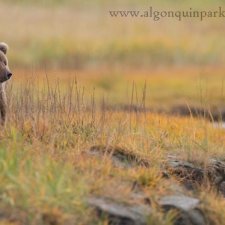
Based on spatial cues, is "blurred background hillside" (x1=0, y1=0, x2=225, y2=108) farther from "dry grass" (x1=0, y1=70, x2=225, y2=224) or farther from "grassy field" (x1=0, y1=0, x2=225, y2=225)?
"dry grass" (x1=0, y1=70, x2=225, y2=224)

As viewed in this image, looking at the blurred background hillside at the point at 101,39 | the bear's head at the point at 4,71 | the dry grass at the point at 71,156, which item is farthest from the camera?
the blurred background hillside at the point at 101,39

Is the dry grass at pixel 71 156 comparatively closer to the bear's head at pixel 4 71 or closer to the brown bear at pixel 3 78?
the brown bear at pixel 3 78

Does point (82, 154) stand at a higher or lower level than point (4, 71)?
lower

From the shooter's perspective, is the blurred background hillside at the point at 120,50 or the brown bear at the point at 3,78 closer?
the brown bear at the point at 3,78

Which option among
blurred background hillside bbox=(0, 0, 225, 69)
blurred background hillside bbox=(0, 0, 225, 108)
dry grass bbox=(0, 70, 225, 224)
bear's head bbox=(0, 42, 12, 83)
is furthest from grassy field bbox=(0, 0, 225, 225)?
blurred background hillside bbox=(0, 0, 225, 69)

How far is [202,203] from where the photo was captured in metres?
8.91

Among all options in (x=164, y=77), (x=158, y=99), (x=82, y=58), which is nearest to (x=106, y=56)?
(x=82, y=58)

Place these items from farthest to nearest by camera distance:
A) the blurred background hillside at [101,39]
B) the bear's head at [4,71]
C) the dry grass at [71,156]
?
the blurred background hillside at [101,39] < the bear's head at [4,71] < the dry grass at [71,156]

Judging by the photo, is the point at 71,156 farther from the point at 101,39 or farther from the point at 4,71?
the point at 101,39


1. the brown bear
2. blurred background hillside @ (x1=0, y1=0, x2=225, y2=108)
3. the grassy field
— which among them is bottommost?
blurred background hillside @ (x1=0, y1=0, x2=225, y2=108)

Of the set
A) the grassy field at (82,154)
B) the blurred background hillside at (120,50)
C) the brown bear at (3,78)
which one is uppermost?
the brown bear at (3,78)

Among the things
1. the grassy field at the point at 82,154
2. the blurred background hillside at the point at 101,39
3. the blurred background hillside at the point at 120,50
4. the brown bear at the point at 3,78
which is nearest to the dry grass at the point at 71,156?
the grassy field at the point at 82,154

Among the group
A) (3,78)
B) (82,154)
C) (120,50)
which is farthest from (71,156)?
Result: (120,50)

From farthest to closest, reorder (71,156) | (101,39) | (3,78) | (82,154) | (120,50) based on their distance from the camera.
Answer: (101,39) → (120,50) → (3,78) → (82,154) → (71,156)
